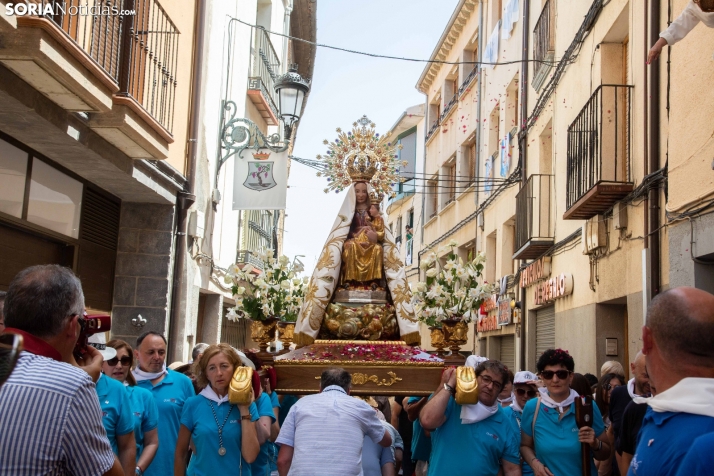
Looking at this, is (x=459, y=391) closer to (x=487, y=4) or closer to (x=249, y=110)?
(x=249, y=110)

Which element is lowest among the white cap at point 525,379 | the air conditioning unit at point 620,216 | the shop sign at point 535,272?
the white cap at point 525,379

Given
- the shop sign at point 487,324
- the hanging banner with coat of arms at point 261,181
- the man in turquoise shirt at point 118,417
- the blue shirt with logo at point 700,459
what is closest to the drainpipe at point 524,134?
the shop sign at point 487,324

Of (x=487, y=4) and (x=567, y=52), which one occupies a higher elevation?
(x=487, y=4)

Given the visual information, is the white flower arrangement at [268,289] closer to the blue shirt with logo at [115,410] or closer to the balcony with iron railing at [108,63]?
the balcony with iron railing at [108,63]

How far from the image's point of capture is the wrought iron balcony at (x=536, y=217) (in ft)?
46.1

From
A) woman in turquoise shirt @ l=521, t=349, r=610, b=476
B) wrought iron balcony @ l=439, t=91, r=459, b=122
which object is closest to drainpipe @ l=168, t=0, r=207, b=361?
woman in turquoise shirt @ l=521, t=349, r=610, b=476

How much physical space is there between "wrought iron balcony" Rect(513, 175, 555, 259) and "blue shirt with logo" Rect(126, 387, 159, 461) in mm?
9779

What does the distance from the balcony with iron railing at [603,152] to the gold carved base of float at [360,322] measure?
3383 mm

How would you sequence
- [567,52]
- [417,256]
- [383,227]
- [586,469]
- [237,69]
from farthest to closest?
[417,256] → [237,69] → [567,52] → [383,227] → [586,469]

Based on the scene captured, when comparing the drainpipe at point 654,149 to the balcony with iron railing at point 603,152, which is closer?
the drainpipe at point 654,149

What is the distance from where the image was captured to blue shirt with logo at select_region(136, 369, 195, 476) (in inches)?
221

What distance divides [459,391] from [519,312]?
11115 mm

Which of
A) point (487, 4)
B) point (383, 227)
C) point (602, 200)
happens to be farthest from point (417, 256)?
point (383, 227)

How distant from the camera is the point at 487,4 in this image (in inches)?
813
